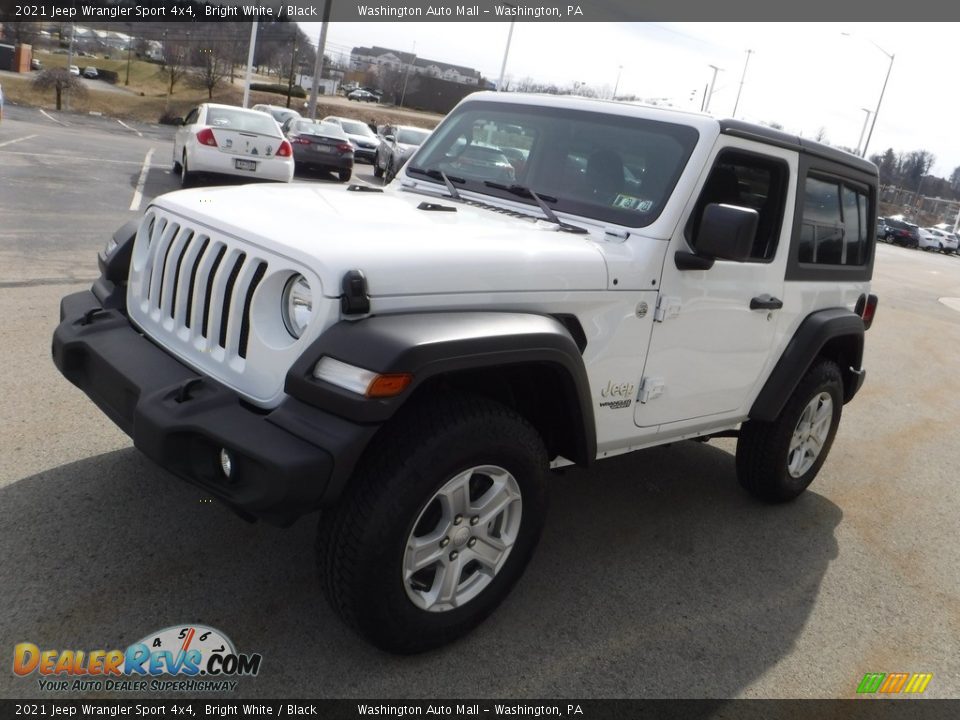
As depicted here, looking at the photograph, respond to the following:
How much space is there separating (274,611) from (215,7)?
2238 inches

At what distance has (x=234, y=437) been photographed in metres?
2.53

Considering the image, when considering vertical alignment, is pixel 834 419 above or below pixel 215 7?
below

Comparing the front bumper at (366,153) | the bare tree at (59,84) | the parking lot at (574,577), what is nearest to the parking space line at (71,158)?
the parking lot at (574,577)

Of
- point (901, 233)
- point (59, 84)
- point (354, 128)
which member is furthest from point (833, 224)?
point (901, 233)

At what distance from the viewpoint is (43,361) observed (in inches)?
206

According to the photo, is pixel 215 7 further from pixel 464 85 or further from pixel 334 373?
pixel 334 373

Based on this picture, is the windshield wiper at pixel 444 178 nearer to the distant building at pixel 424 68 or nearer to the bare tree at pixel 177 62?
the bare tree at pixel 177 62

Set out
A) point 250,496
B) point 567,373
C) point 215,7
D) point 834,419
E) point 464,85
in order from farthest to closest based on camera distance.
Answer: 1. point 464,85
2. point 215,7
3. point 834,419
4. point 567,373
5. point 250,496

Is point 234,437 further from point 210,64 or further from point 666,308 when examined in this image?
point 210,64

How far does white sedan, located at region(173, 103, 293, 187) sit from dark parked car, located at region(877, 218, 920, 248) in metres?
39.1

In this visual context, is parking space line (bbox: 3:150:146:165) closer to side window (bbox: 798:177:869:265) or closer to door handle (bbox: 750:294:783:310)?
side window (bbox: 798:177:869:265)

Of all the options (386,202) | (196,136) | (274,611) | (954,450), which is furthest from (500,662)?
(196,136)

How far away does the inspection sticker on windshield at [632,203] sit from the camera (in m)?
3.57

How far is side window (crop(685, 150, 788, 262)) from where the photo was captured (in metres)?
3.63
